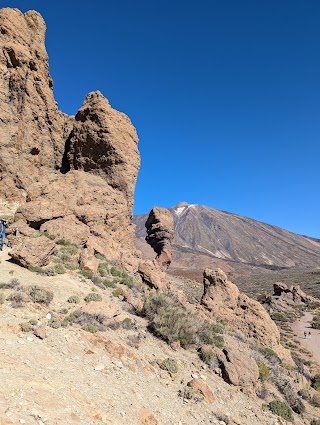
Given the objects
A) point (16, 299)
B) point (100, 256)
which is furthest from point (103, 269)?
point (16, 299)

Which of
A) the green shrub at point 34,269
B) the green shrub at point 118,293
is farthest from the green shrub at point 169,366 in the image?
the green shrub at point 34,269

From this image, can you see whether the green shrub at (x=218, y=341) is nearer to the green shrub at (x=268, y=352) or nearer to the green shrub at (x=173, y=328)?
the green shrub at (x=173, y=328)

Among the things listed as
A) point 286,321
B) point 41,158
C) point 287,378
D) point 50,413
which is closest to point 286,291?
point 286,321

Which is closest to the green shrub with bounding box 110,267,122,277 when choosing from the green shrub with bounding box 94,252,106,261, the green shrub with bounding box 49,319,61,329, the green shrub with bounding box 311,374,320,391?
the green shrub with bounding box 94,252,106,261

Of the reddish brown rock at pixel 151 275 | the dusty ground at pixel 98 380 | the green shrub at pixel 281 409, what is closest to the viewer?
the dusty ground at pixel 98 380

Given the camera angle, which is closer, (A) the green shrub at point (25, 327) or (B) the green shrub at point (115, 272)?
(A) the green shrub at point (25, 327)

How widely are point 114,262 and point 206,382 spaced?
8.90m

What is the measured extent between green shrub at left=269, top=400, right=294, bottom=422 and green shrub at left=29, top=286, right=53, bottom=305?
24.2ft

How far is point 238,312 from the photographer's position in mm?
16766

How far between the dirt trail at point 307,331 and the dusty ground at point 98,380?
1256 cm

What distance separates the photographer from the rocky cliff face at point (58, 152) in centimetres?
1798

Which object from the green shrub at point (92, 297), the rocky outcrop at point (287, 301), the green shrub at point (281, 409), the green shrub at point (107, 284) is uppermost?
the rocky outcrop at point (287, 301)

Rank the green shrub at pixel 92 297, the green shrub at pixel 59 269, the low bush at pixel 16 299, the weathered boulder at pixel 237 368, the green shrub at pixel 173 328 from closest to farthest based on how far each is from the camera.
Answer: the low bush at pixel 16 299
the weathered boulder at pixel 237 368
the green shrub at pixel 173 328
the green shrub at pixel 92 297
the green shrub at pixel 59 269

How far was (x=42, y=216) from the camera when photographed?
16078 mm
